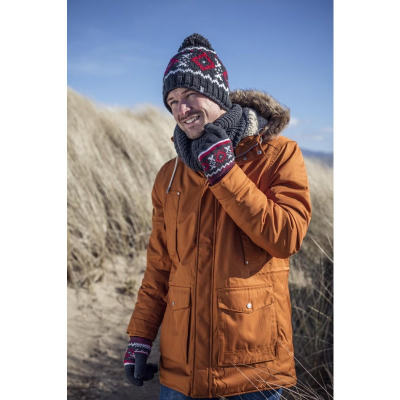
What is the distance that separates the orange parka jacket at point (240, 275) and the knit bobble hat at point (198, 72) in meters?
0.24

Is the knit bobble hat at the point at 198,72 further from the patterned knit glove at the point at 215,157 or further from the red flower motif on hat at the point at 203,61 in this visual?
the patterned knit glove at the point at 215,157

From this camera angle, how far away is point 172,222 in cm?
164

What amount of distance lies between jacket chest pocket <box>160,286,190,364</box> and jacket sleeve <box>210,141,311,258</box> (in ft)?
1.15

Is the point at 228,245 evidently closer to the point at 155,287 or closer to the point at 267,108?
the point at 155,287

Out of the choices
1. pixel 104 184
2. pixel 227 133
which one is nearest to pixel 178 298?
pixel 227 133

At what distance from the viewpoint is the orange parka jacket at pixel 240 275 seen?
136 cm

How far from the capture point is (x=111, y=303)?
153 inches

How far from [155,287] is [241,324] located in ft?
1.48

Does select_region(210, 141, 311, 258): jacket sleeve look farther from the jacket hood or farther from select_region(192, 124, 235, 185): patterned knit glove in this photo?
the jacket hood

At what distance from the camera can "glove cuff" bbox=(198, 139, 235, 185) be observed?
4.54 feet

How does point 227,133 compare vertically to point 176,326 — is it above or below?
above
